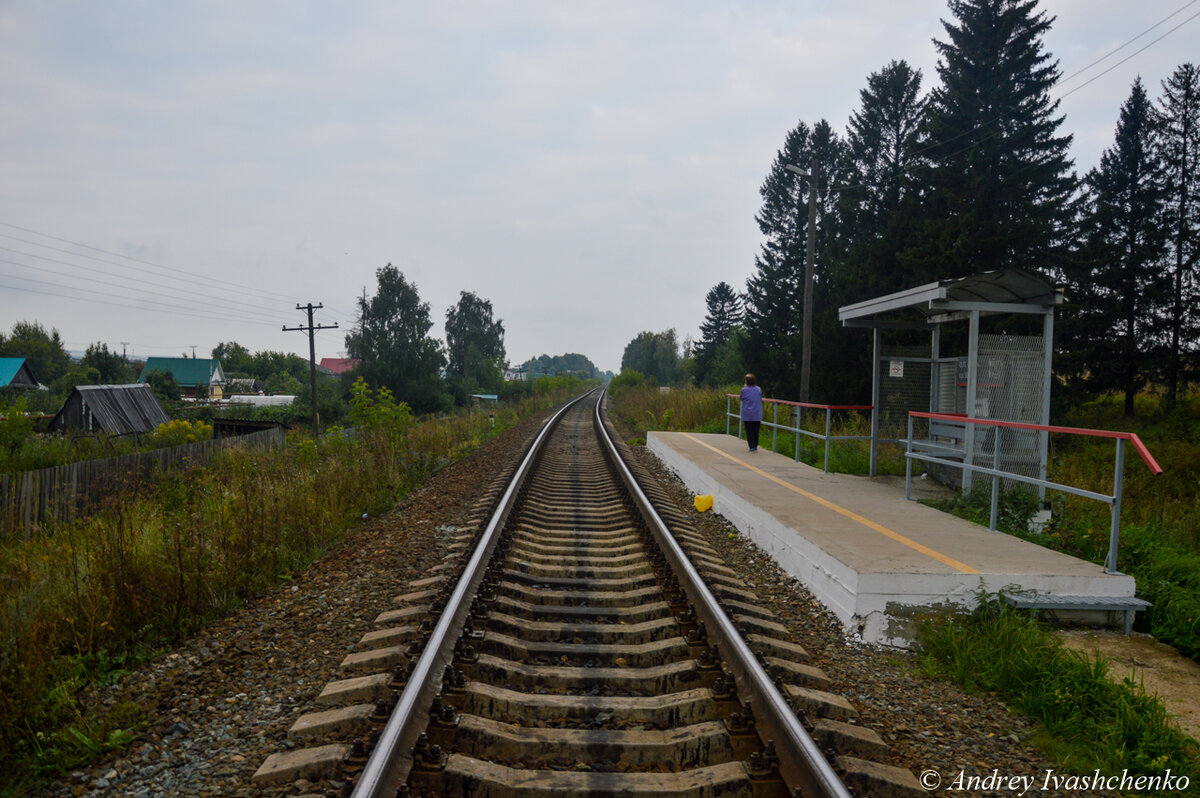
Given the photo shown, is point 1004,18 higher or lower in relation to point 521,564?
higher

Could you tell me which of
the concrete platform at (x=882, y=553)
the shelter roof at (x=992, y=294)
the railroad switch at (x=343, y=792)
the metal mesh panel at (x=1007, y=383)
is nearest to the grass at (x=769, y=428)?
the concrete platform at (x=882, y=553)

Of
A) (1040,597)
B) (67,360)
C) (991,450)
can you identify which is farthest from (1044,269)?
(67,360)

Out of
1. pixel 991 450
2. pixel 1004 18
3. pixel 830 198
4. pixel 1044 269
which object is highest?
pixel 1004 18

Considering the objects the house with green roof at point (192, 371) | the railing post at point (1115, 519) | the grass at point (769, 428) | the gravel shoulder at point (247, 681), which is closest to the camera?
the gravel shoulder at point (247, 681)

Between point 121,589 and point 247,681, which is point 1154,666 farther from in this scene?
point 121,589

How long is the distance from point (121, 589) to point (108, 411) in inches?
1461

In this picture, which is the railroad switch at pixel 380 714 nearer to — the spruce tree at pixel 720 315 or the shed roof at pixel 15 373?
the spruce tree at pixel 720 315

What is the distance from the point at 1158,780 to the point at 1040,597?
5.92 feet

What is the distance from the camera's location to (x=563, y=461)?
13695 mm

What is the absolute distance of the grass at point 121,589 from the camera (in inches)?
126

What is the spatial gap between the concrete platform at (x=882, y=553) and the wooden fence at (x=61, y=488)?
356 inches

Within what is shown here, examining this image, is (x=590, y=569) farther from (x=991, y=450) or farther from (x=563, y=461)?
(x=563, y=461)

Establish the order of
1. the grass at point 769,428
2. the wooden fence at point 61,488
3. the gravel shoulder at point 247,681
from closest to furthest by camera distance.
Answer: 1. the gravel shoulder at point 247,681
2. the wooden fence at point 61,488
3. the grass at point 769,428

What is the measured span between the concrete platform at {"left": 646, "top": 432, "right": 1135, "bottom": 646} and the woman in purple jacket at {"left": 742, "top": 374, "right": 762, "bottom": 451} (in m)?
3.75
